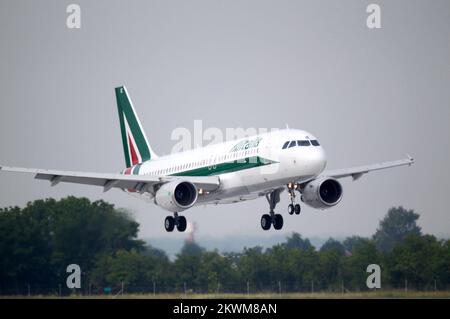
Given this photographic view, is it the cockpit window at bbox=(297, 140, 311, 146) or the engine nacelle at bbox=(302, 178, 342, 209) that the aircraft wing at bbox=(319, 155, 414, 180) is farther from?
the cockpit window at bbox=(297, 140, 311, 146)

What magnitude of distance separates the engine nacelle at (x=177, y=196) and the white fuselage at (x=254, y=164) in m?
1.13

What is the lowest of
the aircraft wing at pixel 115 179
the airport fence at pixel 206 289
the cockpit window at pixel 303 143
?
the airport fence at pixel 206 289

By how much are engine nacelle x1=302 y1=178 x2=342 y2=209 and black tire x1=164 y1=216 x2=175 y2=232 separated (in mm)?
8778

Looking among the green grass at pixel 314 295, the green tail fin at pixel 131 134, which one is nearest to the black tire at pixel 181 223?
the green grass at pixel 314 295

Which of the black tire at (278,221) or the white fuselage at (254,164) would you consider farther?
the black tire at (278,221)

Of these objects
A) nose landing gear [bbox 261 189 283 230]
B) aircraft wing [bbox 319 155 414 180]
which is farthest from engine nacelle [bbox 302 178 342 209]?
nose landing gear [bbox 261 189 283 230]

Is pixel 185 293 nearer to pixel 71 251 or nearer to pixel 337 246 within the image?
pixel 71 251

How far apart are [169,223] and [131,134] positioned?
15.6 m

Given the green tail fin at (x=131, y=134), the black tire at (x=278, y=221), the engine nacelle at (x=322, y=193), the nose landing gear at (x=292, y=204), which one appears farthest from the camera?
the green tail fin at (x=131, y=134)

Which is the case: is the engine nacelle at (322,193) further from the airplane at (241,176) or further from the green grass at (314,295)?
the green grass at (314,295)

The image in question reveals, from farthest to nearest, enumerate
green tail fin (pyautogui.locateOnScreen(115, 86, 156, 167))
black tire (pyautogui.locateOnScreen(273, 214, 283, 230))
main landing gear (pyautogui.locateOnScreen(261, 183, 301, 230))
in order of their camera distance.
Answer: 1. green tail fin (pyautogui.locateOnScreen(115, 86, 156, 167))
2. black tire (pyautogui.locateOnScreen(273, 214, 283, 230))
3. main landing gear (pyautogui.locateOnScreen(261, 183, 301, 230))

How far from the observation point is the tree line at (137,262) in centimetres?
10094

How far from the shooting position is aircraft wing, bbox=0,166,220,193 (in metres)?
93.9

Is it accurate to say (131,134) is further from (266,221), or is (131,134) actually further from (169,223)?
(266,221)
